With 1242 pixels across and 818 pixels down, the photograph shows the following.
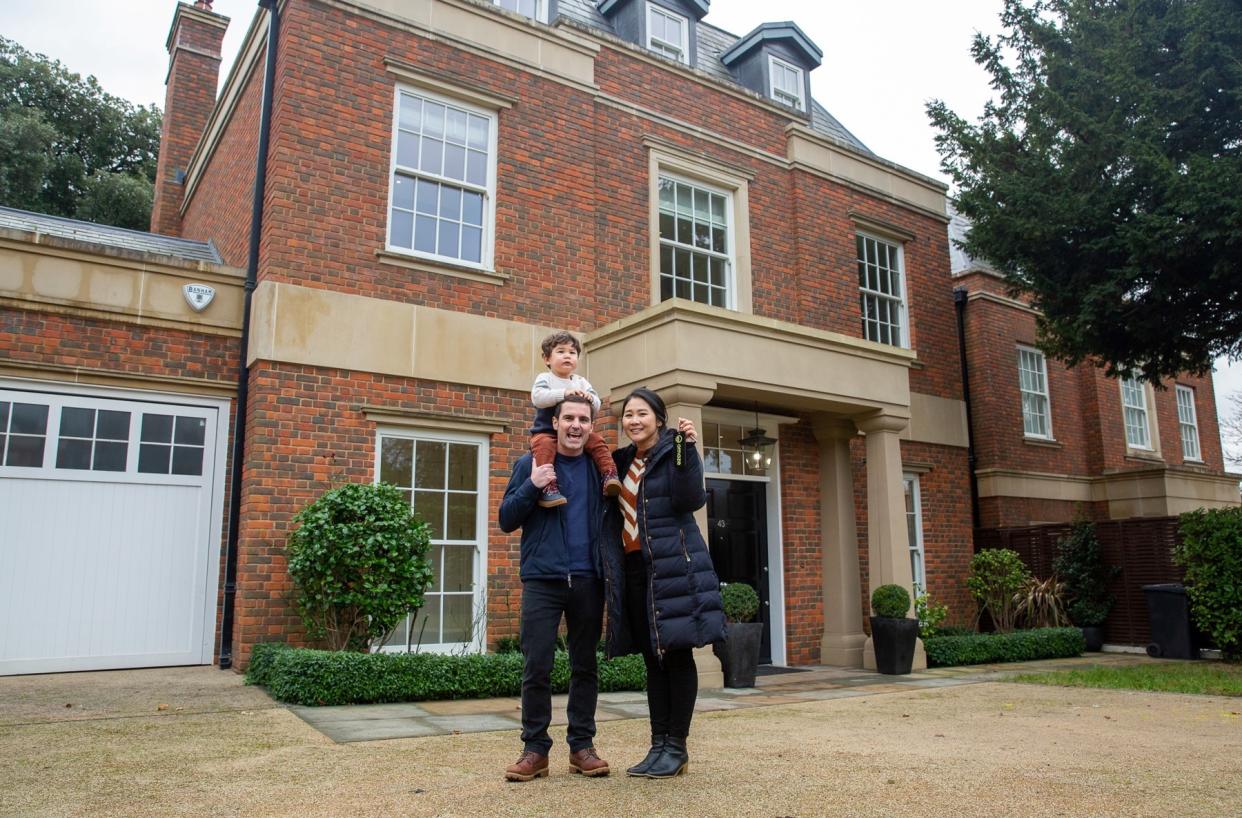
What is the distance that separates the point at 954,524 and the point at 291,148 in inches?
400

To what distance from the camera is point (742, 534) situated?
10.9 metres

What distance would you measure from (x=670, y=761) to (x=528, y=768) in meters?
0.62

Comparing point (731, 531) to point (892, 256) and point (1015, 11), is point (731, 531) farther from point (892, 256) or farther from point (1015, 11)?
point (1015, 11)

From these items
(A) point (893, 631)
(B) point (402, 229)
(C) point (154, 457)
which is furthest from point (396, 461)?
(A) point (893, 631)

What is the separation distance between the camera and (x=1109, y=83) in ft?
→ 32.6

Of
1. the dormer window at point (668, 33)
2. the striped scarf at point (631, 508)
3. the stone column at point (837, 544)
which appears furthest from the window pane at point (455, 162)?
the striped scarf at point (631, 508)

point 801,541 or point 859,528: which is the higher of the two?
point 859,528

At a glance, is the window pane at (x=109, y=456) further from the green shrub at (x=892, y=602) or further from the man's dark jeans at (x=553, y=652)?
the green shrub at (x=892, y=602)

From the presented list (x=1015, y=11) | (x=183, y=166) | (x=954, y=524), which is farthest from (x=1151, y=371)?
(x=183, y=166)

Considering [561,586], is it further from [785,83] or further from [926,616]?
[785,83]

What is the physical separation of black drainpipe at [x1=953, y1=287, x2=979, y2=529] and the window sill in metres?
7.91

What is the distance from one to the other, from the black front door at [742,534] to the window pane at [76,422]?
632cm

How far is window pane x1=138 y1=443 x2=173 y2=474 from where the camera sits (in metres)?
8.13

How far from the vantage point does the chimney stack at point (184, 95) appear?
13148 millimetres
